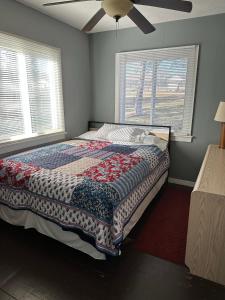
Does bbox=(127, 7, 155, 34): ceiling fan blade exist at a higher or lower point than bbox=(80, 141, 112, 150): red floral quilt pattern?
higher

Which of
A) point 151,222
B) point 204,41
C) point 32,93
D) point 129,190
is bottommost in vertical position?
point 151,222

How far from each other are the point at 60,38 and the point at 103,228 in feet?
9.50

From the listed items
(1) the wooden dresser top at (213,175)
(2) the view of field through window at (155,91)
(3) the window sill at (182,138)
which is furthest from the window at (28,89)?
(1) the wooden dresser top at (213,175)

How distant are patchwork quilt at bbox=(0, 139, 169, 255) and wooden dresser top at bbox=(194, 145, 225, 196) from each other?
0.58 meters

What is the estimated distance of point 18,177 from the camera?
2.02 meters

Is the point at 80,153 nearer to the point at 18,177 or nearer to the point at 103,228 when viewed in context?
the point at 18,177

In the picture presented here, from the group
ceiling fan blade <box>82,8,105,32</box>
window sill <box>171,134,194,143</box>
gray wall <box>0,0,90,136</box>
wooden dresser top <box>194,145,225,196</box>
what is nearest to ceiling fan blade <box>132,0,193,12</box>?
ceiling fan blade <box>82,8,105,32</box>

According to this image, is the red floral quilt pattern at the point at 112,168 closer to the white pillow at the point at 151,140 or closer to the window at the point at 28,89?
the white pillow at the point at 151,140

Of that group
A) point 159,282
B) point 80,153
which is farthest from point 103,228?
point 80,153

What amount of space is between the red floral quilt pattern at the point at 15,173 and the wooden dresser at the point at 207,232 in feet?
4.87

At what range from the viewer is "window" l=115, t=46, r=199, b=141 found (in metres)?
3.14

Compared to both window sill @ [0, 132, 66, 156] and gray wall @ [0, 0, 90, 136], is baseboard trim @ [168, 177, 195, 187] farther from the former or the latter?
window sill @ [0, 132, 66, 156]

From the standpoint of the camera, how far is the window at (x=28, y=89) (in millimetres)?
2561

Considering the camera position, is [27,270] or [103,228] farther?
[27,270]
